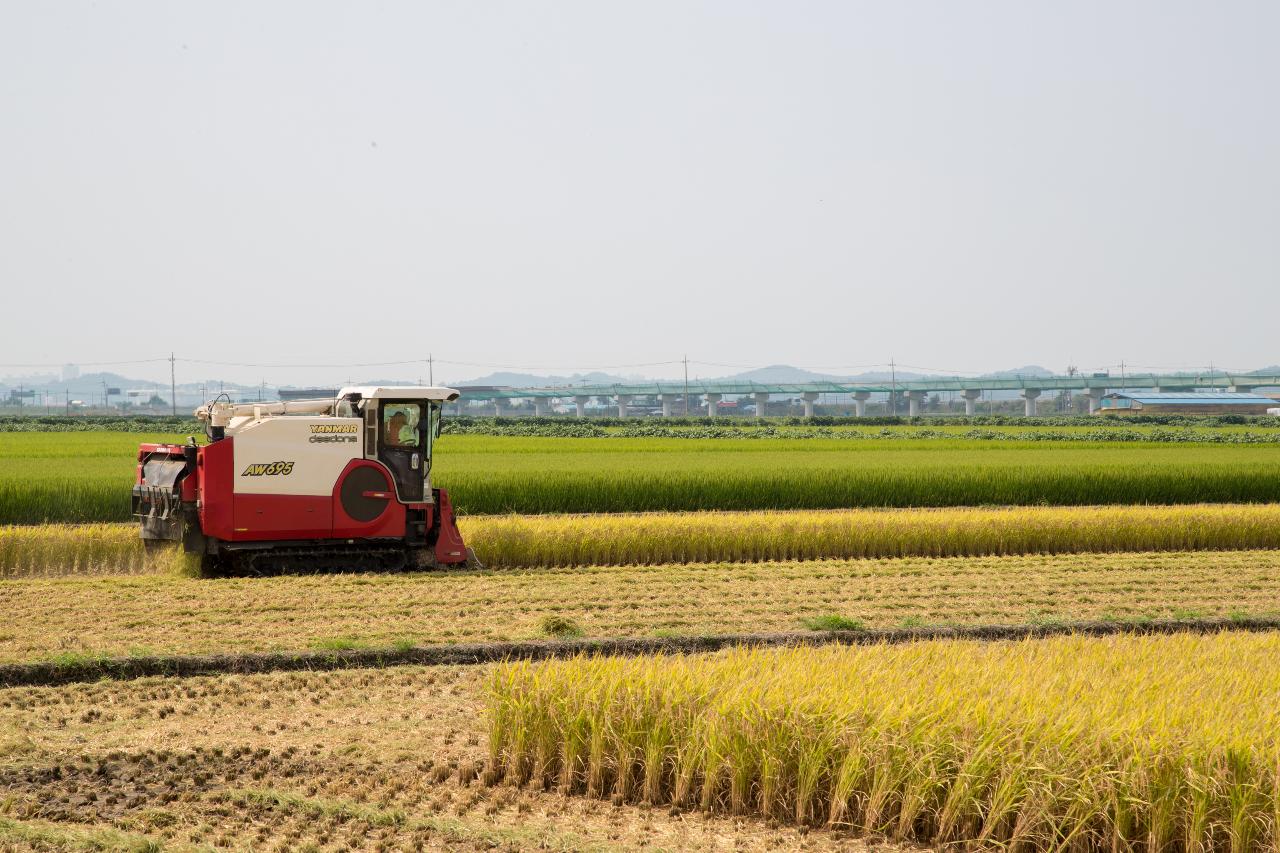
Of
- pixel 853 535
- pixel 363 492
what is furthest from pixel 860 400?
pixel 363 492

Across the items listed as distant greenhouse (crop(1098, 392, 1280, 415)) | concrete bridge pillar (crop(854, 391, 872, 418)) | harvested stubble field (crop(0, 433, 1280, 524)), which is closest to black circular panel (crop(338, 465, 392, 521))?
harvested stubble field (crop(0, 433, 1280, 524))

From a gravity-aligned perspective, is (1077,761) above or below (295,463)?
below

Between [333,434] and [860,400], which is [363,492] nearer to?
[333,434]

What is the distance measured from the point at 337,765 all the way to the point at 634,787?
202cm

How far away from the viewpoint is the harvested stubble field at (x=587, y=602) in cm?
1245

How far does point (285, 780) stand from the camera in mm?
8000

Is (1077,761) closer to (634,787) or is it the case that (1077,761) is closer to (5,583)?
(634,787)

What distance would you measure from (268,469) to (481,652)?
18.7 ft

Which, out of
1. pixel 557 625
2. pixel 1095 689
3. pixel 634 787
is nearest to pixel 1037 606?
pixel 557 625

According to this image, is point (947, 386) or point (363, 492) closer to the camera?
point (363, 492)

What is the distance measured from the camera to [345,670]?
1109 centimetres

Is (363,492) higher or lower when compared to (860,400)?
higher

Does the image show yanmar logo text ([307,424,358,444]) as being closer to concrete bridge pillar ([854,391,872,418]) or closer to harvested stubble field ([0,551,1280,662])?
harvested stubble field ([0,551,1280,662])

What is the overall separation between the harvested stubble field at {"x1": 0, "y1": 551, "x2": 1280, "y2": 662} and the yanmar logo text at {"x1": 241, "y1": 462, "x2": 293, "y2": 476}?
1.33m
